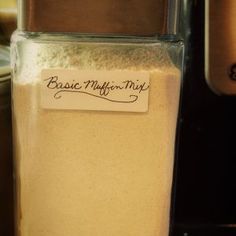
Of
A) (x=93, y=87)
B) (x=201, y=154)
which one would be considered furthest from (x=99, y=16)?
(x=201, y=154)

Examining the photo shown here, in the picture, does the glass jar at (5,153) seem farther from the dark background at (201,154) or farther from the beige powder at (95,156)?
the dark background at (201,154)

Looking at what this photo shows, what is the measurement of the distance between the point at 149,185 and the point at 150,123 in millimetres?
60

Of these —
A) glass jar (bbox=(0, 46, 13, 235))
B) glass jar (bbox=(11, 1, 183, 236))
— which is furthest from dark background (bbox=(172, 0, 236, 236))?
glass jar (bbox=(0, 46, 13, 235))

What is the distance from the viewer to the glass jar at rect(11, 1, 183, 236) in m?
0.36

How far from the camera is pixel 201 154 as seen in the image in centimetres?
44

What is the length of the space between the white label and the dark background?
0.09m

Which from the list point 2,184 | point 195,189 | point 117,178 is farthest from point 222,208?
point 2,184

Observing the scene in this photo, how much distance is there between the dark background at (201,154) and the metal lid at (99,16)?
0.09 meters

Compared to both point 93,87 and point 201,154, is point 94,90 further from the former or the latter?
point 201,154

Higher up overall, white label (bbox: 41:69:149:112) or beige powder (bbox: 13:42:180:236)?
white label (bbox: 41:69:149:112)

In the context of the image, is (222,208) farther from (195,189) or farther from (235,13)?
(235,13)

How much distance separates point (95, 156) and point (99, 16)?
12 centimetres

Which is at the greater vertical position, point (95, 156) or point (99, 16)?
point (99, 16)

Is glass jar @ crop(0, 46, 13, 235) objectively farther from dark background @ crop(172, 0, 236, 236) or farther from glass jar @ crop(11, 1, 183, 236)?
dark background @ crop(172, 0, 236, 236)
